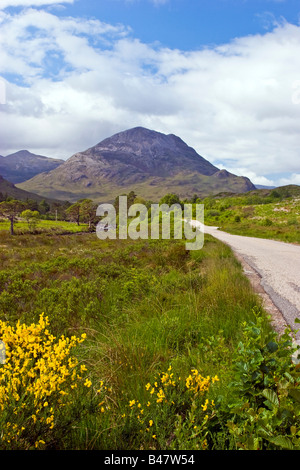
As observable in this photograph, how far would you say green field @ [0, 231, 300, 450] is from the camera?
2.04 metres

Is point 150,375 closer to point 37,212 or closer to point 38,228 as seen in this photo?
point 38,228

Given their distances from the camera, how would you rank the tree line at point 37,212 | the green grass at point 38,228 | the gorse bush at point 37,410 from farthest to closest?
the tree line at point 37,212 < the green grass at point 38,228 < the gorse bush at point 37,410

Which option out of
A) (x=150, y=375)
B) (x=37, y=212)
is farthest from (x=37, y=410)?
(x=37, y=212)

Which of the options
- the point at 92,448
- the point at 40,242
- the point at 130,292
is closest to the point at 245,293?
the point at 130,292

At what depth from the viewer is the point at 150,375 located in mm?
3320

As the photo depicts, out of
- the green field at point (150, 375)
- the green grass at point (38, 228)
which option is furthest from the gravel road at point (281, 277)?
the green grass at point (38, 228)

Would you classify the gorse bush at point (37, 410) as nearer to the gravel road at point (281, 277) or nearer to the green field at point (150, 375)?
the green field at point (150, 375)

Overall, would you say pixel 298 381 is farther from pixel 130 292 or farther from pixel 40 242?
pixel 40 242

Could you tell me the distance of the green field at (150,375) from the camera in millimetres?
2037

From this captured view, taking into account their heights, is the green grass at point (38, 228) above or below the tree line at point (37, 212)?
below

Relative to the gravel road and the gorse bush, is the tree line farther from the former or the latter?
the gorse bush

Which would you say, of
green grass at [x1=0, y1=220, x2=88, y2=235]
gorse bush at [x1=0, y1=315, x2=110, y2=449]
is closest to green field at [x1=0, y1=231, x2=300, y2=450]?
gorse bush at [x1=0, y1=315, x2=110, y2=449]

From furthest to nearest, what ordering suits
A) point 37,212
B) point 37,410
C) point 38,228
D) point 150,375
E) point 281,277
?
1. point 37,212
2. point 38,228
3. point 281,277
4. point 150,375
5. point 37,410

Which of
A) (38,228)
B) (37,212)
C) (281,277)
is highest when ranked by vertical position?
(37,212)
